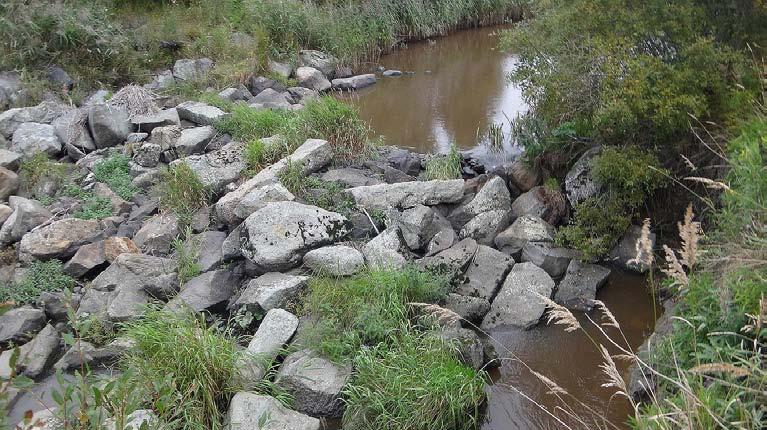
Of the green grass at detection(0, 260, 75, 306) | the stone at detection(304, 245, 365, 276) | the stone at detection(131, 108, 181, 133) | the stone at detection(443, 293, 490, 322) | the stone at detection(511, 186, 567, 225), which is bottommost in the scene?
the stone at detection(443, 293, 490, 322)

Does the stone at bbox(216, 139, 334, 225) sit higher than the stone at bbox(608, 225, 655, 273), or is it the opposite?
the stone at bbox(216, 139, 334, 225)

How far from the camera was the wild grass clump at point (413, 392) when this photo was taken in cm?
471

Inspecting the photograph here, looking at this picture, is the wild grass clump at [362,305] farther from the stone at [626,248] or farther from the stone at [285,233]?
the stone at [626,248]

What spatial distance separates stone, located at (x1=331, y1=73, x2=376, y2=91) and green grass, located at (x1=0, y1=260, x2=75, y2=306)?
7.46 metres

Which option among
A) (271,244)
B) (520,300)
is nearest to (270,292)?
(271,244)

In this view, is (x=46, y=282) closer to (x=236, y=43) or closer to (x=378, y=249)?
(x=378, y=249)

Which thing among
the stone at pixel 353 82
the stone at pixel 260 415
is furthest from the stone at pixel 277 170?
the stone at pixel 353 82

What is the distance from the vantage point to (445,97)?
12516 mm

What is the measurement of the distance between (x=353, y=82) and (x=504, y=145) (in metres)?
4.62

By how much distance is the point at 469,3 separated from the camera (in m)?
16.6

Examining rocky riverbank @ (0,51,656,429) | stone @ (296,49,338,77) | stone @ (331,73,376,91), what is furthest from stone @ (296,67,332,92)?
rocky riverbank @ (0,51,656,429)

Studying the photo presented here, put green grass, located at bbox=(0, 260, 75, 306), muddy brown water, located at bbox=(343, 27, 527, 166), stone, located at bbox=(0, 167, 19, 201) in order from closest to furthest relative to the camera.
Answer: green grass, located at bbox=(0, 260, 75, 306) → stone, located at bbox=(0, 167, 19, 201) → muddy brown water, located at bbox=(343, 27, 527, 166)

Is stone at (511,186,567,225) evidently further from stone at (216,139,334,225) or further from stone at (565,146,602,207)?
stone at (216,139,334,225)

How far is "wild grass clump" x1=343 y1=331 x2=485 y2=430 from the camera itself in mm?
4711
